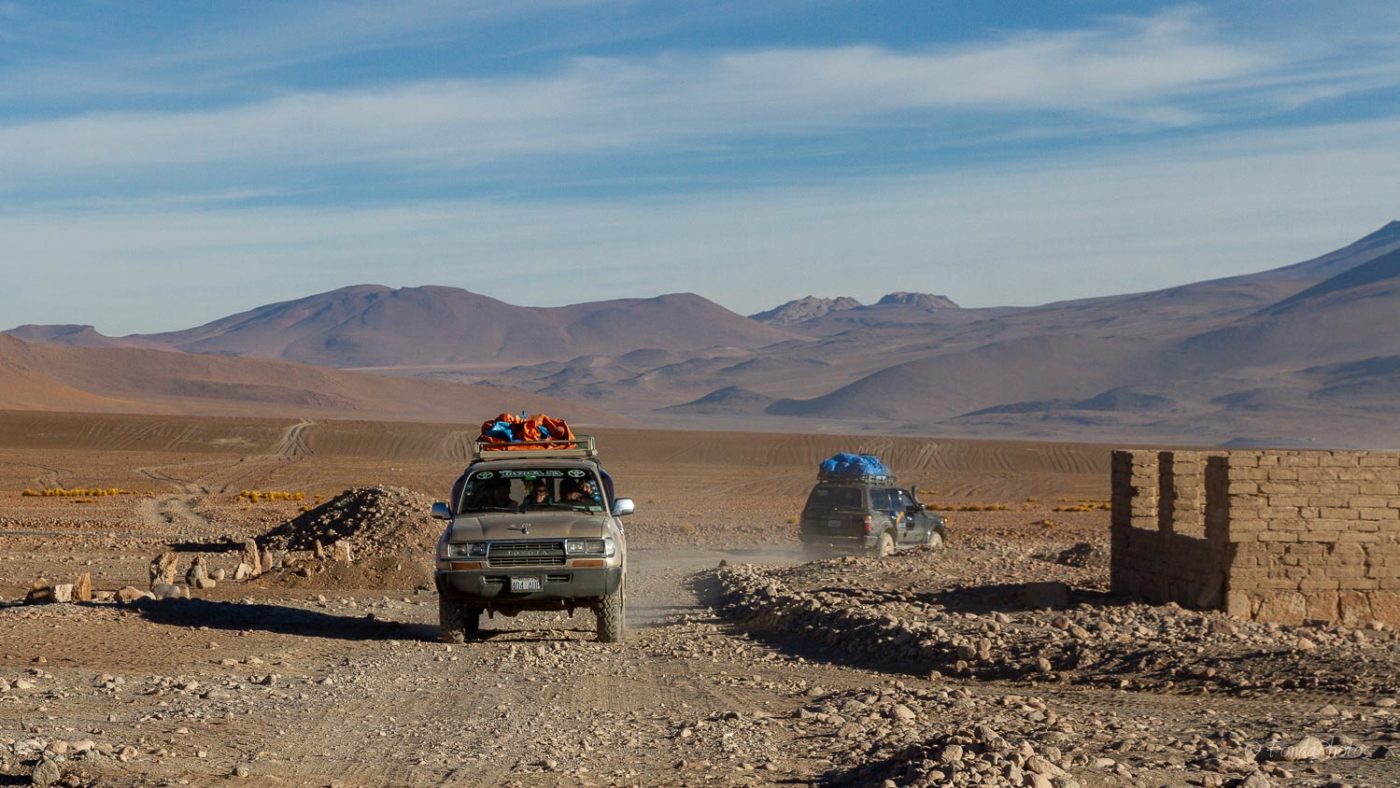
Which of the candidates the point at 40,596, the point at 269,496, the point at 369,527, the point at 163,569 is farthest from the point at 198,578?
the point at 269,496

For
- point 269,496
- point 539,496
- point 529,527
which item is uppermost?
point 539,496

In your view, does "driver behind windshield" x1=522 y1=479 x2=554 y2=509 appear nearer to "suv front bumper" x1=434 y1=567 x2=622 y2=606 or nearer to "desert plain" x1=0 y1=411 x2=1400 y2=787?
"suv front bumper" x1=434 y1=567 x2=622 y2=606

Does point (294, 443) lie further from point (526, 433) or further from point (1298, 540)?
point (1298, 540)

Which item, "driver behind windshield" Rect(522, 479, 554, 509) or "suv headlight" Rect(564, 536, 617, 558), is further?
"driver behind windshield" Rect(522, 479, 554, 509)

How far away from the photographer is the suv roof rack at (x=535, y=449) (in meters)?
16.9

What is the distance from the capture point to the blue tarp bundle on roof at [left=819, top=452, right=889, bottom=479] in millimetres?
27703

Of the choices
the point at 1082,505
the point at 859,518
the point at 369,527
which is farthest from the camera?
the point at 1082,505

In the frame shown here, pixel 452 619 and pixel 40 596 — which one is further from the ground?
pixel 452 619

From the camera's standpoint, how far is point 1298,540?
53.4 feet

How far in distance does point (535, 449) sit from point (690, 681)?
16.1 ft

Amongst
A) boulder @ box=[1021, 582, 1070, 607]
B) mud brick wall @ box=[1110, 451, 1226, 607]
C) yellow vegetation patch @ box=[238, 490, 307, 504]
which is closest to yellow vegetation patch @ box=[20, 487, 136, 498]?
yellow vegetation patch @ box=[238, 490, 307, 504]

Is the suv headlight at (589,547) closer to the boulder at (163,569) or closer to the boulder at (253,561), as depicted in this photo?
the boulder at (163,569)

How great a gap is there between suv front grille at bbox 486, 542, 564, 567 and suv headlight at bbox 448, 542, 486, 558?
73 mm

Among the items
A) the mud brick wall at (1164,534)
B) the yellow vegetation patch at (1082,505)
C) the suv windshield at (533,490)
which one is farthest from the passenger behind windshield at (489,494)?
the yellow vegetation patch at (1082,505)
